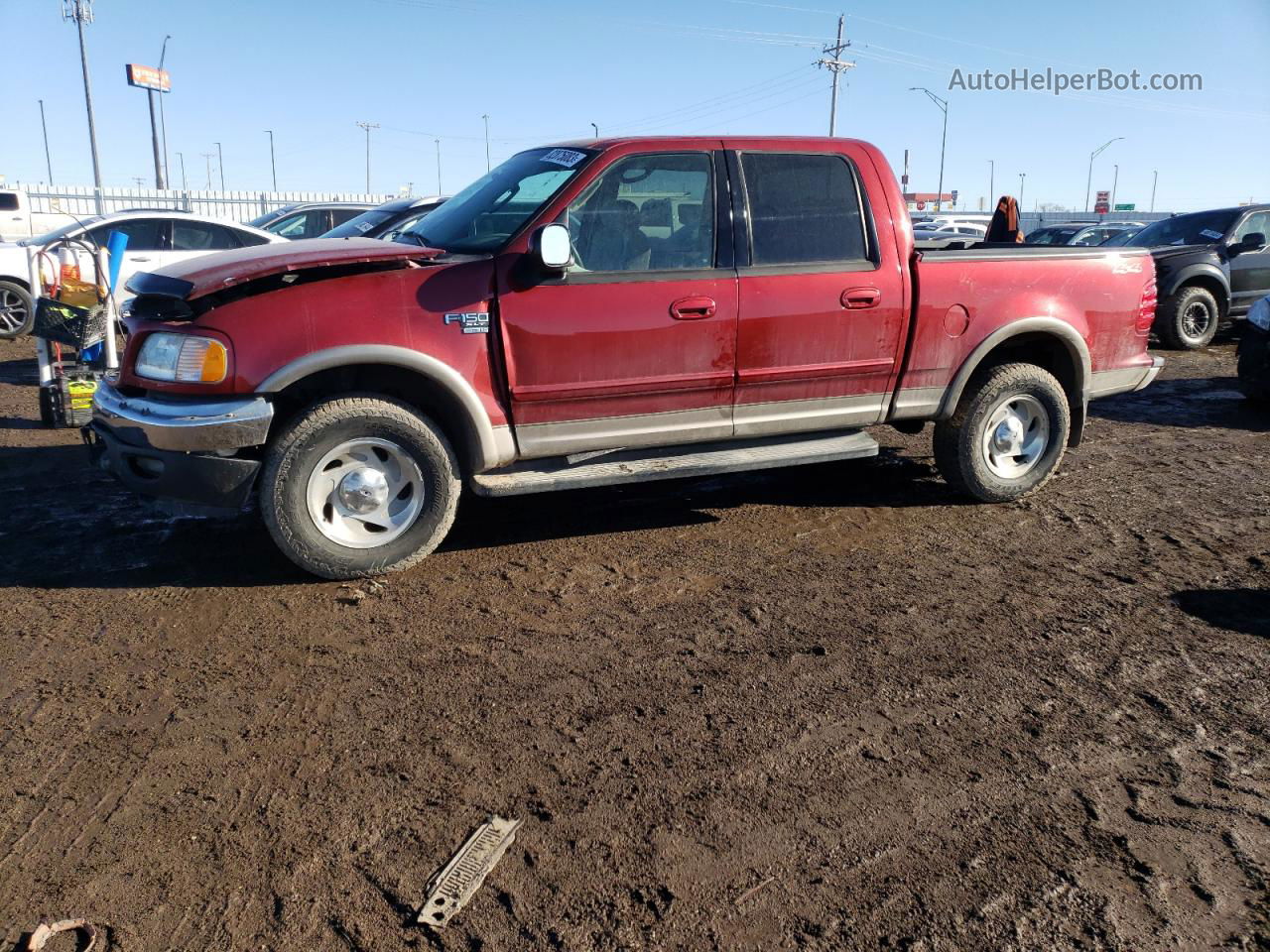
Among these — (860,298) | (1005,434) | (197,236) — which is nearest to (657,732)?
(860,298)

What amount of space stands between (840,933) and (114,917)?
1.74 metres

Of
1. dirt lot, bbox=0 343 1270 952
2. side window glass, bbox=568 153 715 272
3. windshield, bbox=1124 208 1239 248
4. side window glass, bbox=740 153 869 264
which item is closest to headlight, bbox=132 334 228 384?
dirt lot, bbox=0 343 1270 952

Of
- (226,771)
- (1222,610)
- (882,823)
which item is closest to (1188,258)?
(1222,610)

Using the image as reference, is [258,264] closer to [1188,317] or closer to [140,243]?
[140,243]

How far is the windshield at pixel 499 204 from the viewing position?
4762 mm

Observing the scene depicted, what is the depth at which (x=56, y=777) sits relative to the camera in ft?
9.58

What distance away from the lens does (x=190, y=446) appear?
4.12 metres

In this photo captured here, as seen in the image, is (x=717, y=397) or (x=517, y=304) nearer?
(x=517, y=304)

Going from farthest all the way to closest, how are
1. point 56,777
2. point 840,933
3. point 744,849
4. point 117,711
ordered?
point 117,711
point 56,777
point 744,849
point 840,933

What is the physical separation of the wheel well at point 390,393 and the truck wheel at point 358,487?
80 mm

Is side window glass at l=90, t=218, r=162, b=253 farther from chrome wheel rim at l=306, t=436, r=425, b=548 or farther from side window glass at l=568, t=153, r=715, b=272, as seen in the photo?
side window glass at l=568, t=153, r=715, b=272

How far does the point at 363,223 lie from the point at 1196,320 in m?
10.2

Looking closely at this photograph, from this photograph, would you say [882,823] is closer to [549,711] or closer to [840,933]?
[840,933]

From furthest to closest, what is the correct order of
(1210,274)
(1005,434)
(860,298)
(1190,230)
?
1. (1190,230)
2. (1210,274)
3. (1005,434)
4. (860,298)
